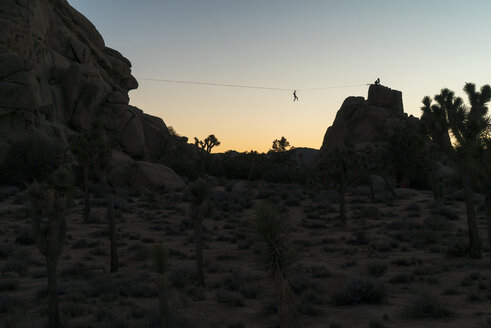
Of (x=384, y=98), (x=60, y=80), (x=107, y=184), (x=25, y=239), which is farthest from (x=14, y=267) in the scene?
(x=384, y=98)

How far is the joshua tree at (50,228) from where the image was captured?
31.6 feet

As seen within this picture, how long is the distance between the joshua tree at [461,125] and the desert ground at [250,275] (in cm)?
185

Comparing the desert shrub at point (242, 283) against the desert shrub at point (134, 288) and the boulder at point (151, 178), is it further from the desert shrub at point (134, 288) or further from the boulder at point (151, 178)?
the boulder at point (151, 178)

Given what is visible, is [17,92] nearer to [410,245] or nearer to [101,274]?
[101,274]

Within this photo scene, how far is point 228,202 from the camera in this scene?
117 ft

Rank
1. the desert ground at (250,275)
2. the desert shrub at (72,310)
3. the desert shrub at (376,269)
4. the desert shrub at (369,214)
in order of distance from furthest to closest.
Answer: the desert shrub at (369,214) < the desert shrub at (376,269) < the desert shrub at (72,310) < the desert ground at (250,275)

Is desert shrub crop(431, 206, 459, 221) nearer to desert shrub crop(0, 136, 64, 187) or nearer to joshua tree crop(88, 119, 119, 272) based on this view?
joshua tree crop(88, 119, 119, 272)

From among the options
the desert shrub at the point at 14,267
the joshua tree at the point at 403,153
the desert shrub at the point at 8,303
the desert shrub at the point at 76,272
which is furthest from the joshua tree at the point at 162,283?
the joshua tree at the point at 403,153

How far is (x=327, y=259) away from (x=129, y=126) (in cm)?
3606

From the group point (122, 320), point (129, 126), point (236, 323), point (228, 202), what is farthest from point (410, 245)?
point (129, 126)

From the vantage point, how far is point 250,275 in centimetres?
1569

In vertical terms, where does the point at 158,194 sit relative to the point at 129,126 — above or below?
below

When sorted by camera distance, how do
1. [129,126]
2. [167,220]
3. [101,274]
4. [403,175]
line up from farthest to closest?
[129,126] < [403,175] < [167,220] < [101,274]

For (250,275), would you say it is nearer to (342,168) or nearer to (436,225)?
(436,225)
